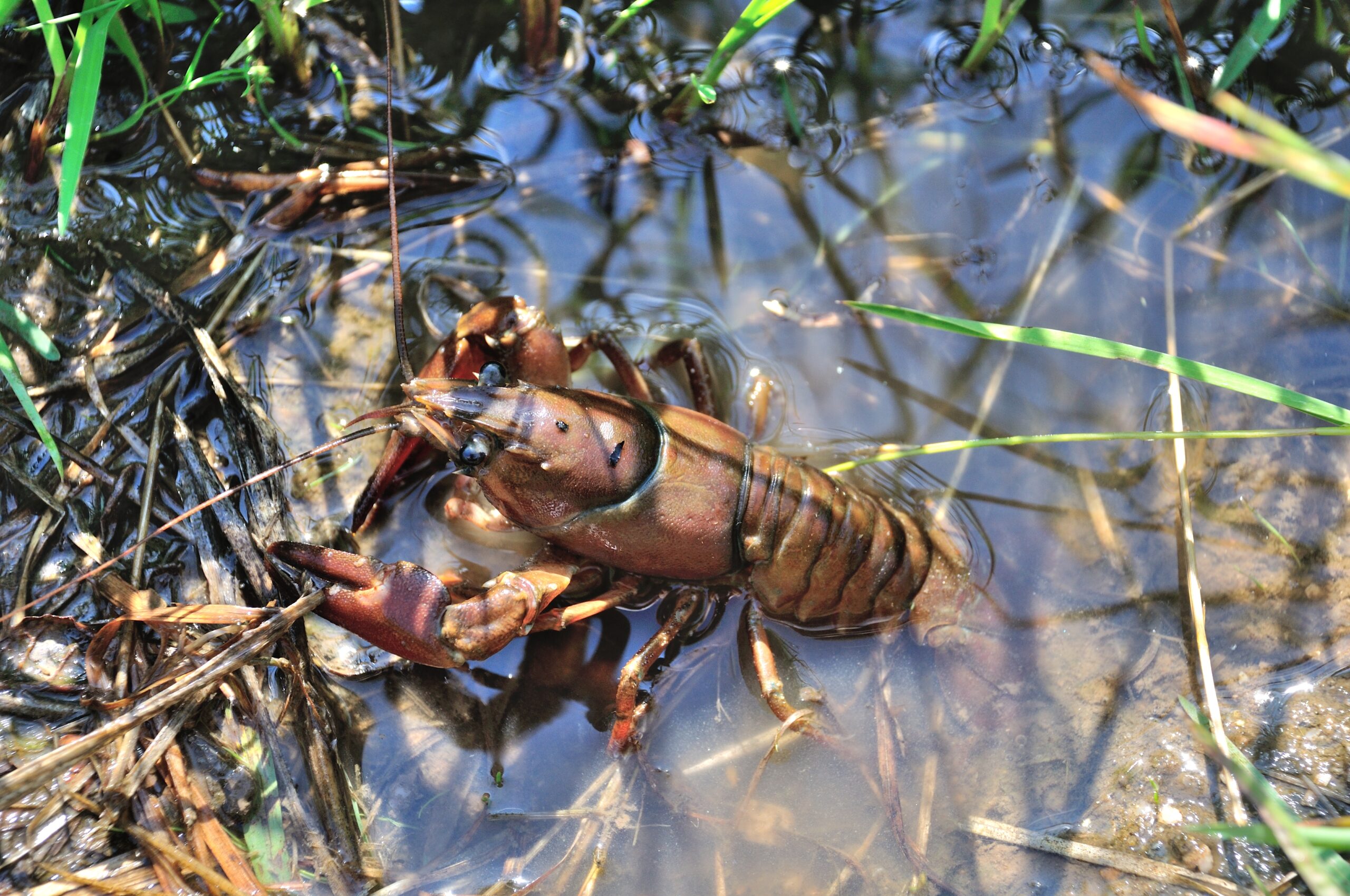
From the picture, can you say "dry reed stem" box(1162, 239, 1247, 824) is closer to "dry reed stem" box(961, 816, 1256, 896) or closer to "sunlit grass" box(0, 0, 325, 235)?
"dry reed stem" box(961, 816, 1256, 896)

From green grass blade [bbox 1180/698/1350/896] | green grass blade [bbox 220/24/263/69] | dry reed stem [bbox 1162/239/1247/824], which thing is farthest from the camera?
green grass blade [bbox 220/24/263/69]

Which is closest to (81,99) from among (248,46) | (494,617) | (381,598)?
(248,46)

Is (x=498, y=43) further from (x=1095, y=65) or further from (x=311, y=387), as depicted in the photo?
(x=1095, y=65)

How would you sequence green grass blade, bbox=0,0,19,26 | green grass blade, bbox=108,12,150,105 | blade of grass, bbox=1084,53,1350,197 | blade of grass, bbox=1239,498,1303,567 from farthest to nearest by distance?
blade of grass, bbox=1239,498,1303,567
green grass blade, bbox=108,12,150,105
green grass blade, bbox=0,0,19,26
blade of grass, bbox=1084,53,1350,197

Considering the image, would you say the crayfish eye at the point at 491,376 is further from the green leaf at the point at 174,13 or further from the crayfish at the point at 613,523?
the green leaf at the point at 174,13

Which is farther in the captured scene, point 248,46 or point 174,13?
point 174,13

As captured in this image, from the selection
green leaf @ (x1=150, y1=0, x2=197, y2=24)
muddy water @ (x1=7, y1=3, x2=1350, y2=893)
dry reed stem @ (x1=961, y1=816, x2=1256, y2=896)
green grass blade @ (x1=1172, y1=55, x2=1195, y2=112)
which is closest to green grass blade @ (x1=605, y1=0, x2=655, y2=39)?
muddy water @ (x1=7, y1=3, x2=1350, y2=893)

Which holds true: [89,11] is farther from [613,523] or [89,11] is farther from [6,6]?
[613,523]

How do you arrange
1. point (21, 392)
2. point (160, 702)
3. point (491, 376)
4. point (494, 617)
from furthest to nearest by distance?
1. point (491, 376)
2. point (494, 617)
3. point (21, 392)
4. point (160, 702)

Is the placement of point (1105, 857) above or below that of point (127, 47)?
below
